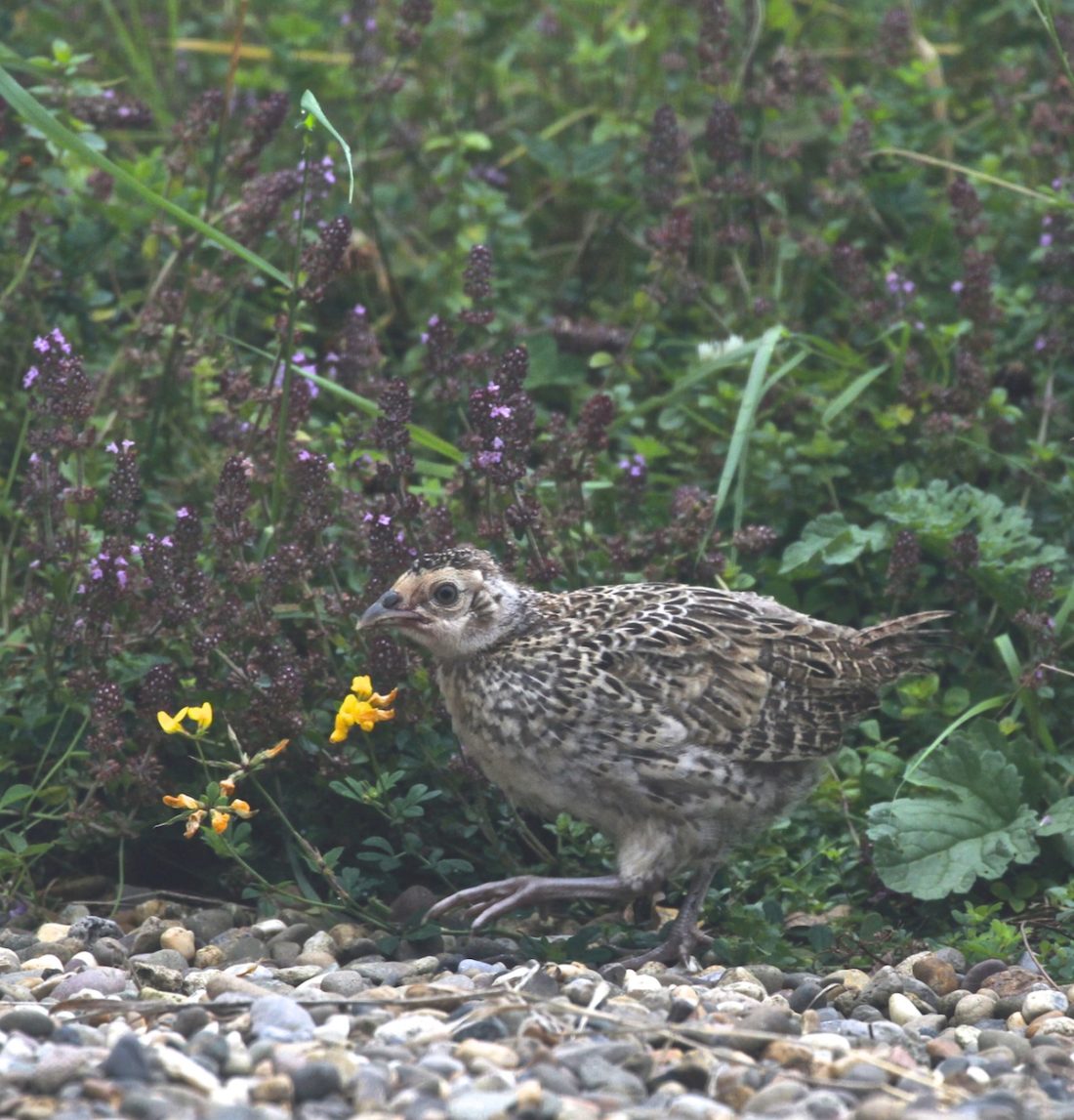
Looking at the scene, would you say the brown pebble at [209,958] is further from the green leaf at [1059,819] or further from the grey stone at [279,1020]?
the green leaf at [1059,819]

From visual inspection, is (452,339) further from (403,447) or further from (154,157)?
(154,157)

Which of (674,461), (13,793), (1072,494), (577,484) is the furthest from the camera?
(674,461)

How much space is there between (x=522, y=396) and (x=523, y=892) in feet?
4.36

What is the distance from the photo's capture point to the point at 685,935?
493 cm

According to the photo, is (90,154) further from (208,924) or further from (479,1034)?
(479,1034)

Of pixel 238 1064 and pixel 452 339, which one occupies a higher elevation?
pixel 452 339

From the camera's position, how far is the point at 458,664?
→ 5.08 m

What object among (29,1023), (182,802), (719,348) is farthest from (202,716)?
(719,348)

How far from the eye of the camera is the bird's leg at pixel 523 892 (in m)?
4.86

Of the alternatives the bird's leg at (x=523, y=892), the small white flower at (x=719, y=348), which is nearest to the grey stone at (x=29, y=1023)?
the bird's leg at (x=523, y=892)

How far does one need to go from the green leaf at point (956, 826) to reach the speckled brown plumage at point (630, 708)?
0.28m

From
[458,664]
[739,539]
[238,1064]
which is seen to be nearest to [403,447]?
[458,664]

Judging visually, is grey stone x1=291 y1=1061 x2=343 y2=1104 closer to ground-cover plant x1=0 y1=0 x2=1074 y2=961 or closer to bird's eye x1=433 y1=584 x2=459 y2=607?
ground-cover plant x1=0 y1=0 x2=1074 y2=961

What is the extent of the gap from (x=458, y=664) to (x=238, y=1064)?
1.55 metres
